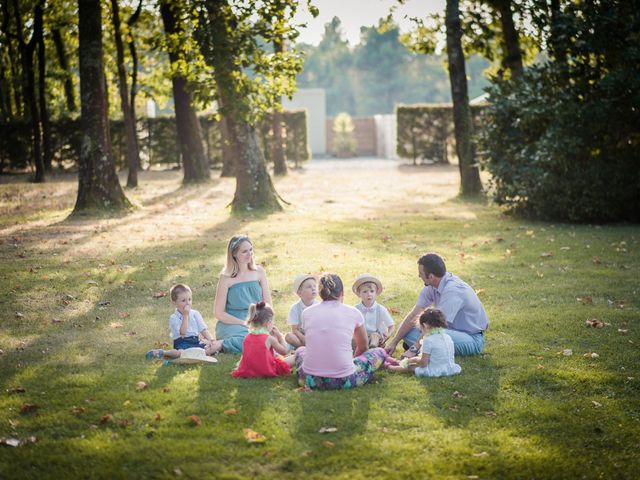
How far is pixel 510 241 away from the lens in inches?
521

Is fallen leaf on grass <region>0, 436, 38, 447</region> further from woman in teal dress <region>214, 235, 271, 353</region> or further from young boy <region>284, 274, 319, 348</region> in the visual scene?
young boy <region>284, 274, 319, 348</region>

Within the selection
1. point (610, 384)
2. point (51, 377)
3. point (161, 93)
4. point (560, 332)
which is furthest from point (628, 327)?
point (161, 93)

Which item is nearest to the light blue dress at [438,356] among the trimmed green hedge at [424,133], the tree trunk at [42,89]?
the tree trunk at [42,89]

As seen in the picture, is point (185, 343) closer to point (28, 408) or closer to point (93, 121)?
point (28, 408)

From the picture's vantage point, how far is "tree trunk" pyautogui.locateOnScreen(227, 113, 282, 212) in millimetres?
17328

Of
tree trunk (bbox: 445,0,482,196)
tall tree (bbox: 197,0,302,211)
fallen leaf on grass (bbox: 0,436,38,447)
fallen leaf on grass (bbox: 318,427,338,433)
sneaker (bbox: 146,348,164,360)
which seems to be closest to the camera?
fallen leaf on grass (bbox: 0,436,38,447)

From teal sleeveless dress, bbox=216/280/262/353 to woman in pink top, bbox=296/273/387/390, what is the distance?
4.27ft

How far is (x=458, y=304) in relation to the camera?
6809 mm

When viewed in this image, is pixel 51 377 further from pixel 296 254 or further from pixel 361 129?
pixel 361 129

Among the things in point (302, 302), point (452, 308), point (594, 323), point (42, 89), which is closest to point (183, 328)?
point (302, 302)

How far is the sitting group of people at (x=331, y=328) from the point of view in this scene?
602 cm

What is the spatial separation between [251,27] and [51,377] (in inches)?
463

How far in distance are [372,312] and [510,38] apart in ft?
49.9

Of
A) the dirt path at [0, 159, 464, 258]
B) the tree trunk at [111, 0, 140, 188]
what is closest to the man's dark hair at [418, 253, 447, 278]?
the dirt path at [0, 159, 464, 258]
